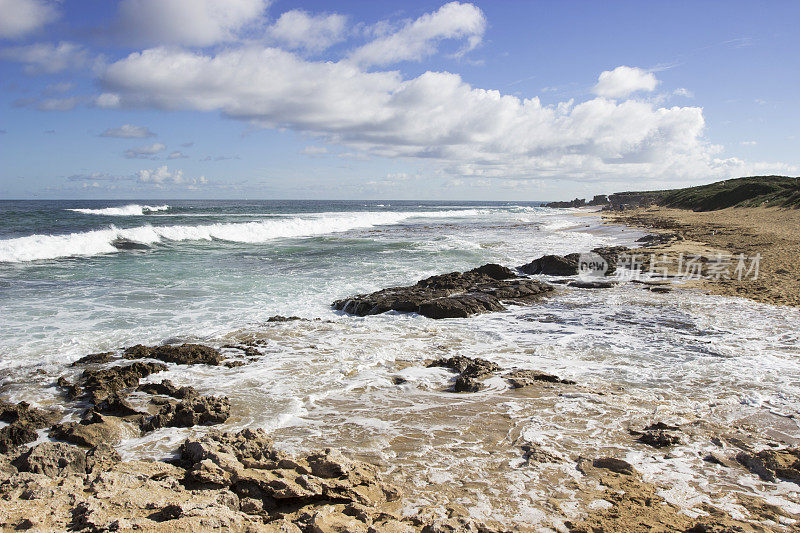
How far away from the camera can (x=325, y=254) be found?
2352 cm

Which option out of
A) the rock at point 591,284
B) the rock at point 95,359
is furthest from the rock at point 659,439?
the rock at point 591,284

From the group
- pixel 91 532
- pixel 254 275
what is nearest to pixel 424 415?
pixel 91 532

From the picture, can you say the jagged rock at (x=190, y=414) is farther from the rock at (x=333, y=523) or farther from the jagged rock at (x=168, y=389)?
the rock at (x=333, y=523)

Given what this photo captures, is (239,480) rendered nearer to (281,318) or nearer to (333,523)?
(333,523)

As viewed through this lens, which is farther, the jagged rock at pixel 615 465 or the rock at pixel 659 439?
the rock at pixel 659 439

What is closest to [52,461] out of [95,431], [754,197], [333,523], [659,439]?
[95,431]

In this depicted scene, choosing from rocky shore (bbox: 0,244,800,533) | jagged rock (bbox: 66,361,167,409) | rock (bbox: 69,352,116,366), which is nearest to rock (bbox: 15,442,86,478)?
rocky shore (bbox: 0,244,800,533)

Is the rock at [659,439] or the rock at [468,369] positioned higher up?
the rock at [659,439]

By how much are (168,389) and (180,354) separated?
1.55 metres

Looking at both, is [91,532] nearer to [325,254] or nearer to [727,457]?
[727,457]

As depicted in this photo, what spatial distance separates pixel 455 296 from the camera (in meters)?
12.0

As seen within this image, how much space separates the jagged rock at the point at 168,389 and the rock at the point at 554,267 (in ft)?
42.2

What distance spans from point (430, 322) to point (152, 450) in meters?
A: 6.52

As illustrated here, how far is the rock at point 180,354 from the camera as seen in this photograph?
7.70m
